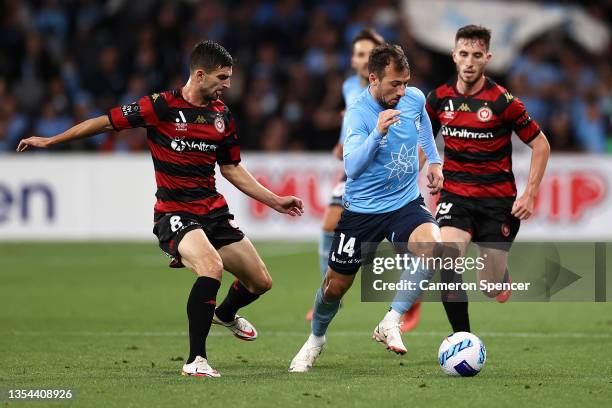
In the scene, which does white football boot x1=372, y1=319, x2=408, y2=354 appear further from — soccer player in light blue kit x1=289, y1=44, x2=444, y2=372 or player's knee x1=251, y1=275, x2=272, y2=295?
player's knee x1=251, y1=275, x2=272, y2=295

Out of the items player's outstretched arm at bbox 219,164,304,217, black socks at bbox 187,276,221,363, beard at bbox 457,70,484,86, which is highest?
beard at bbox 457,70,484,86

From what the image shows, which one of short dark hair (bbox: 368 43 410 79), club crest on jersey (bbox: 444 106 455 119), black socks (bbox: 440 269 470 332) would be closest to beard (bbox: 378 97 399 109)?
short dark hair (bbox: 368 43 410 79)

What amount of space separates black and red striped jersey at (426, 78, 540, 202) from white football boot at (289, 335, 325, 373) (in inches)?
65.1

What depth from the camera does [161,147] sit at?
8250 mm

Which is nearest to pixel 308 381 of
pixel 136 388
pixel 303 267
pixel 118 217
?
pixel 136 388

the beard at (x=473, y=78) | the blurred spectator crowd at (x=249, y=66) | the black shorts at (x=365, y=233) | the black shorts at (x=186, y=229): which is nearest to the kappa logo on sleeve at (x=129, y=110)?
the black shorts at (x=186, y=229)

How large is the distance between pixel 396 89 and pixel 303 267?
329 inches

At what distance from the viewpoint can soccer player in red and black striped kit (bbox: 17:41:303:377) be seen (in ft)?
26.0

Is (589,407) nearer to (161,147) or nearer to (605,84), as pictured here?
(161,147)

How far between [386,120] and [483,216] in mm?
1809

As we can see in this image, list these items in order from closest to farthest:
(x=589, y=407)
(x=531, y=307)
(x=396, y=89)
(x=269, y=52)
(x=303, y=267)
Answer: (x=589, y=407), (x=396, y=89), (x=531, y=307), (x=303, y=267), (x=269, y=52)

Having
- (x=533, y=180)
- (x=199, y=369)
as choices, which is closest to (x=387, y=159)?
(x=533, y=180)

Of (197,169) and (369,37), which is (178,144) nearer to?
(197,169)

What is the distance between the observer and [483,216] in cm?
891
